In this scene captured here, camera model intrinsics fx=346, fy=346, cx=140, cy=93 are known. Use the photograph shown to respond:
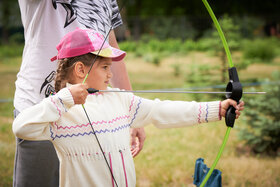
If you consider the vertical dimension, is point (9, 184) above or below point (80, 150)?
below

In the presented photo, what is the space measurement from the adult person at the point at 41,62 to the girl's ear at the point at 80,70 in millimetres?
133

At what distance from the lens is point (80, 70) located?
135 cm

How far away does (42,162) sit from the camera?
4.75 ft

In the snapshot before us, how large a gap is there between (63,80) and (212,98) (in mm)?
4239

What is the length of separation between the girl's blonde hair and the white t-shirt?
2.5 inches

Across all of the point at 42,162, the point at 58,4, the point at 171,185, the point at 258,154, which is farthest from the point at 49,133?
the point at 258,154

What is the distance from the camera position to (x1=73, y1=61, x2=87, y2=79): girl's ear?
1.34 meters

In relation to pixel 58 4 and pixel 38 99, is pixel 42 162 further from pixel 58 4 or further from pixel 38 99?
pixel 58 4

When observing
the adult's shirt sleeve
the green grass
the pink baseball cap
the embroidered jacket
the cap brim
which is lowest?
the green grass

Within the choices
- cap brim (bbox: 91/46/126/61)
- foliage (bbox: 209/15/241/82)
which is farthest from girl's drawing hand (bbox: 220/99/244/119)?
foliage (bbox: 209/15/241/82)

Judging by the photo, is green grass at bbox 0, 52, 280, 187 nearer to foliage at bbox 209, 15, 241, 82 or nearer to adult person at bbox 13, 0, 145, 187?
foliage at bbox 209, 15, 241, 82

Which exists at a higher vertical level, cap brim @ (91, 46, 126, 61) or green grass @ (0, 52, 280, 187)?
cap brim @ (91, 46, 126, 61)

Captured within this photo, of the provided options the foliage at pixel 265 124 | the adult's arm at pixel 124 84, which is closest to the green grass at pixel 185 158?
the foliage at pixel 265 124

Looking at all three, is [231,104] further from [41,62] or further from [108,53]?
[41,62]
